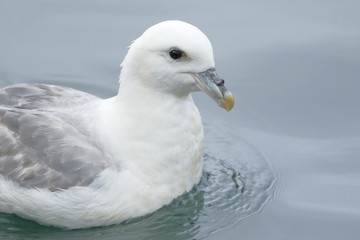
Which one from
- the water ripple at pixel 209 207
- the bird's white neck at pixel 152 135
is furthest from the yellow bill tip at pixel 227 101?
the water ripple at pixel 209 207

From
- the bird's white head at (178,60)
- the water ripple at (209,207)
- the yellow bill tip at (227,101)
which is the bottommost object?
the water ripple at (209,207)

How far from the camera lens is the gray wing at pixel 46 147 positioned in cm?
652

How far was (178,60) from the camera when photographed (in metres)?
6.36

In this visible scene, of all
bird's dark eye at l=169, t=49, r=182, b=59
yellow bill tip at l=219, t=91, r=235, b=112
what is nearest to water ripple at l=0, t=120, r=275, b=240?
yellow bill tip at l=219, t=91, r=235, b=112

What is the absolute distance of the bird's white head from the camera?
6.31 m

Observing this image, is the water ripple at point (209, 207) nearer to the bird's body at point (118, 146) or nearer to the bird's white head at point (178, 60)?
the bird's body at point (118, 146)

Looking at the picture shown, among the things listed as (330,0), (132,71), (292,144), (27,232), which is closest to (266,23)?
(330,0)

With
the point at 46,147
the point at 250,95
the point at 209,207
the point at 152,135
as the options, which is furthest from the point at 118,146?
the point at 250,95

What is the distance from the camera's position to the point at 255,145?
7.89 meters

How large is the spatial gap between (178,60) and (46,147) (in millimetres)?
1177

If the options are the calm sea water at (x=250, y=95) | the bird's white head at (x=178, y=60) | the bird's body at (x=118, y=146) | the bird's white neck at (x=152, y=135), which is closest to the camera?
the bird's white head at (x=178, y=60)

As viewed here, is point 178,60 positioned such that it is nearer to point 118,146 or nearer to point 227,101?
point 227,101

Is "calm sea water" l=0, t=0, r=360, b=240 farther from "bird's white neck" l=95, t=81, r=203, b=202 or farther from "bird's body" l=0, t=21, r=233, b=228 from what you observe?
"bird's white neck" l=95, t=81, r=203, b=202

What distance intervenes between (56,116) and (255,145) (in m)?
1.96
